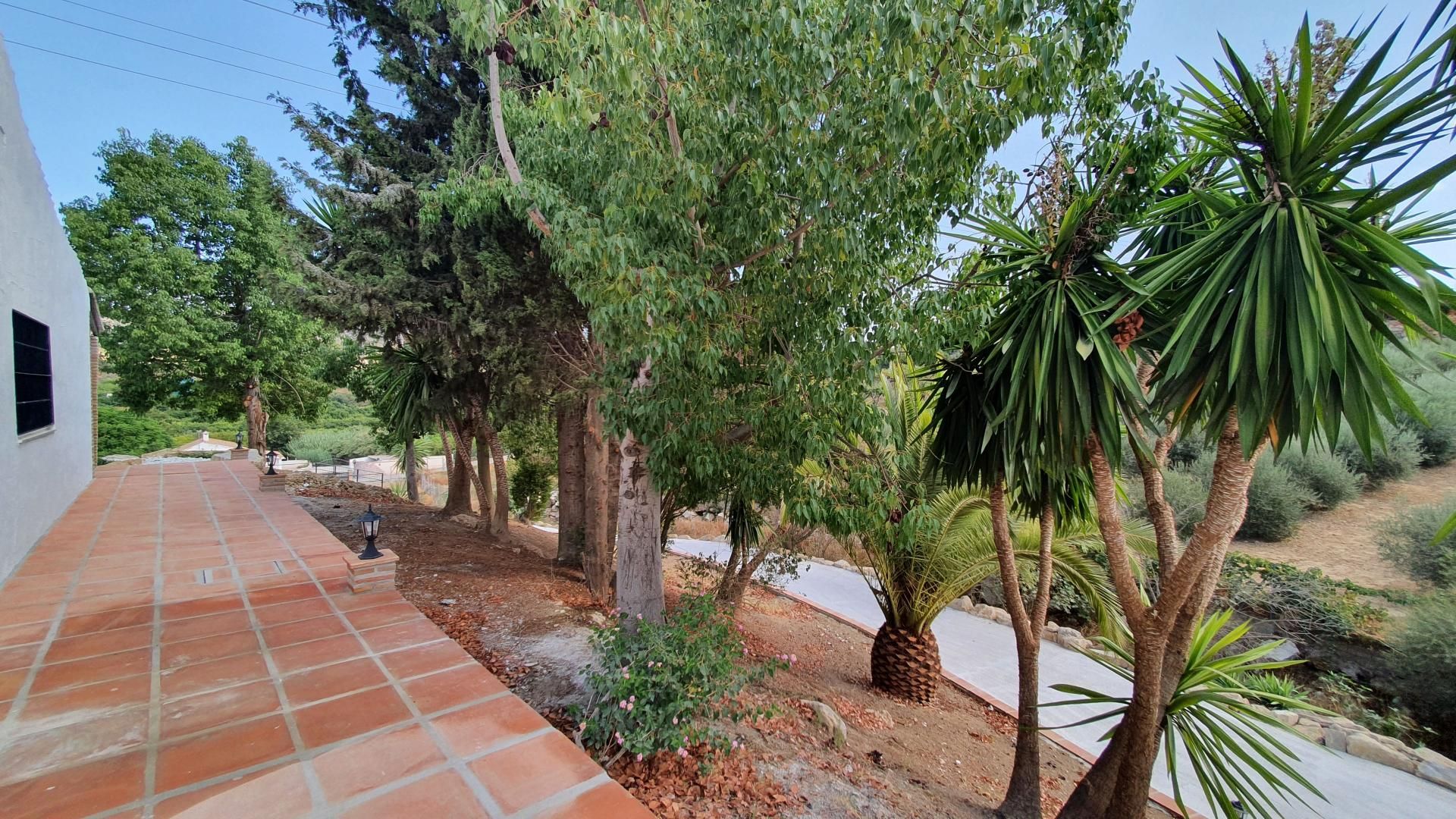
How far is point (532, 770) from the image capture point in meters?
2.00

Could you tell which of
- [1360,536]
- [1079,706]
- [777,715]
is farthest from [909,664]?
[1360,536]

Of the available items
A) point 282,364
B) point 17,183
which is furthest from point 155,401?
point 17,183

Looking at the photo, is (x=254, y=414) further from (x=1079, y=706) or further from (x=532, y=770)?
(x=1079, y=706)

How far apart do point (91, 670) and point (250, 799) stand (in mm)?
1770

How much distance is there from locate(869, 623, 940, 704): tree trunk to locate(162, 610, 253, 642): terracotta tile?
17.4 feet

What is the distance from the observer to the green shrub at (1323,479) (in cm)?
1062

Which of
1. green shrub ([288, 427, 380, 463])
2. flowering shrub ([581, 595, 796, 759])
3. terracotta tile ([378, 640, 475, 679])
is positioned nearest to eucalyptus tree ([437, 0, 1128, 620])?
flowering shrub ([581, 595, 796, 759])

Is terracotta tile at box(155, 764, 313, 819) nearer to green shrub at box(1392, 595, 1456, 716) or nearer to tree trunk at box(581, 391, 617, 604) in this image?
tree trunk at box(581, 391, 617, 604)

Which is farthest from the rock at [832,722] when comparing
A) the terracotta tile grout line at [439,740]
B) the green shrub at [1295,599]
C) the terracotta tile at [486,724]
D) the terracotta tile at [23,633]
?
the green shrub at [1295,599]

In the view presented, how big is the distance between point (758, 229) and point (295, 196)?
19.6 ft

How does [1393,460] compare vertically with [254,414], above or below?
below

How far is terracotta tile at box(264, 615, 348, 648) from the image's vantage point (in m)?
3.06

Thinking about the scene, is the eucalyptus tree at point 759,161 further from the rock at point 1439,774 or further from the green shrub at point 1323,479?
the green shrub at point 1323,479

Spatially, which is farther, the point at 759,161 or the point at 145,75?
the point at 145,75
